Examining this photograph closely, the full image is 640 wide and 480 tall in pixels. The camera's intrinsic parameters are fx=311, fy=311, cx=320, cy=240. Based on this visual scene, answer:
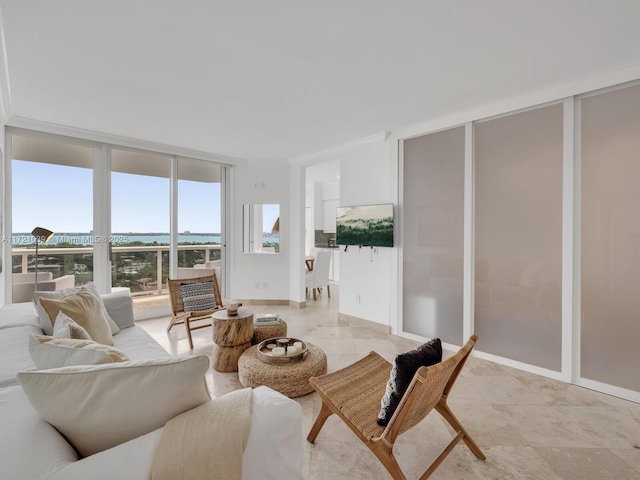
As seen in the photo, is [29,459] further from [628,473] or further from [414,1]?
[628,473]

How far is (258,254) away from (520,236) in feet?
12.9

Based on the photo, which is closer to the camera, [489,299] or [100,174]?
[489,299]

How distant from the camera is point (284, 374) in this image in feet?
7.59

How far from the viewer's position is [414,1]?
1.73 meters

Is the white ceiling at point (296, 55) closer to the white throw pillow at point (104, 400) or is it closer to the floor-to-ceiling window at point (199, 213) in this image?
the floor-to-ceiling window at point (199, 213)

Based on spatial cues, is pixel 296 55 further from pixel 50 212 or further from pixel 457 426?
pixel 50 212

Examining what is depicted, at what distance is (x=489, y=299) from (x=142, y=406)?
10.4 feet

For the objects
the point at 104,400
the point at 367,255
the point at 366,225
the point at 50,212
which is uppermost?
the point at 50,212

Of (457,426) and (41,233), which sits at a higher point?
(41,233)

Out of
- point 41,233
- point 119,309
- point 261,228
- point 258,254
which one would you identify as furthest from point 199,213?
point 119,309

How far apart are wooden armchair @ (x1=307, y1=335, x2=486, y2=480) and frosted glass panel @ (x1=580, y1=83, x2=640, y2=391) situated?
1.63m

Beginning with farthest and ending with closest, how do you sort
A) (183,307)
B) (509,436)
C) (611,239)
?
(183,307)
(611,239)
(509,436)

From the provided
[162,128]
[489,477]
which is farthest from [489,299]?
[162,128]

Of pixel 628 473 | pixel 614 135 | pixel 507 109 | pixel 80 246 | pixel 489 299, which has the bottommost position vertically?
pixel 628 473
